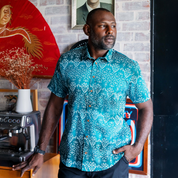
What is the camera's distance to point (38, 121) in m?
1.69

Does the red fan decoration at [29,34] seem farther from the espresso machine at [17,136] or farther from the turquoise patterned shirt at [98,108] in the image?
the turquoise patterned shirt at [98,108]

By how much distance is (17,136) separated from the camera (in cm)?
163

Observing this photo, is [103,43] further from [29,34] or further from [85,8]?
[29,34]

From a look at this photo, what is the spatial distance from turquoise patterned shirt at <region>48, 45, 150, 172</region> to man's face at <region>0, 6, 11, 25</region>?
117 cm

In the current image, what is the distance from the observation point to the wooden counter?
1.42 meters

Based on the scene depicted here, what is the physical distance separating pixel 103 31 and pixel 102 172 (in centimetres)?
78

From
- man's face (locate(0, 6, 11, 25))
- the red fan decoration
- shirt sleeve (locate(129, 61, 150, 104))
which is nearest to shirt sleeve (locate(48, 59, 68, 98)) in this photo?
shirt sleeve (locate(129, 61, 150, 104))

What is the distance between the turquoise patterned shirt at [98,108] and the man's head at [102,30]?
73mm

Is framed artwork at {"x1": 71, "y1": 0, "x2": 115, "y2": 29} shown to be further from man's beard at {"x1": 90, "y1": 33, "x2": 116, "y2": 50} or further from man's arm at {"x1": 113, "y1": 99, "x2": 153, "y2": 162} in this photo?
man's arm at {"x1": 113, "y1": 99, "x2": 153, "y2": 162}

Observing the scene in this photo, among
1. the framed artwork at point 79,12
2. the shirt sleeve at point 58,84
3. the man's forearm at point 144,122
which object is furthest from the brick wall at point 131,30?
the shirt sleeve at point 58,84

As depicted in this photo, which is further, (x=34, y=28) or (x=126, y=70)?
(x=34, y=28)
